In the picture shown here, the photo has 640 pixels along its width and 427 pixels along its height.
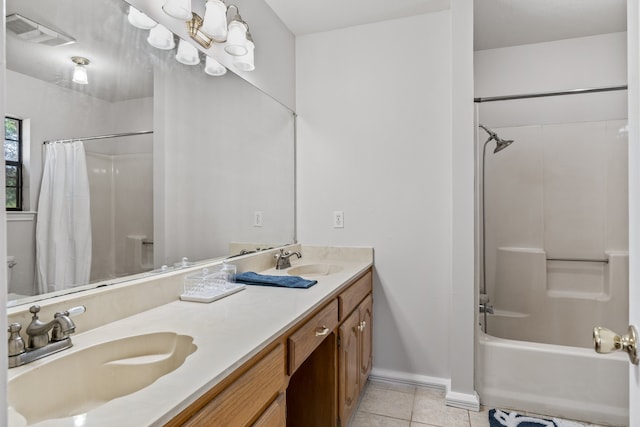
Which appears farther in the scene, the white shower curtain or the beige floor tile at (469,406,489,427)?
the beige floor tile at (469,406,489,427)

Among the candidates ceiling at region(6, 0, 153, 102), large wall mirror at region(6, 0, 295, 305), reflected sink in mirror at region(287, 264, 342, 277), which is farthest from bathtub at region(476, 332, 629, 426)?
ceiling at region(6, 0, 153, 102)

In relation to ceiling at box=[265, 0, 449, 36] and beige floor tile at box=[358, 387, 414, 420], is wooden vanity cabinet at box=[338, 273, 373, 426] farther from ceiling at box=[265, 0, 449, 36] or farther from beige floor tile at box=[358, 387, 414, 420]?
ceiling at box=[265, 0, 449, 36]

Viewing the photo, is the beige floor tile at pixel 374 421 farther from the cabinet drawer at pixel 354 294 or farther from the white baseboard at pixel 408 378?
the cabinet drawer at pixel 354 294

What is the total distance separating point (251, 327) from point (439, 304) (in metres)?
1.57

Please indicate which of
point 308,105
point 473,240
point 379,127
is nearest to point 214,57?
point 308,105

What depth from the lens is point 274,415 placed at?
3.30 feet

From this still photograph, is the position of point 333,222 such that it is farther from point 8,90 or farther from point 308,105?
point 8,90

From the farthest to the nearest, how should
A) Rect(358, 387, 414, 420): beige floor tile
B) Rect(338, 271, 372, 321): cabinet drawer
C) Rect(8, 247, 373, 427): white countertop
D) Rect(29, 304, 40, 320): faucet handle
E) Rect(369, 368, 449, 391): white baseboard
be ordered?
Rect(369, 368, 449, 391): white baseboard
Rect(358, 387, 414, 420): beige floor tile
Rect(338, 271, 372, 321): cabinet drawer
Rect(29, 304, 40, 320): faucet handle
Rect(8, 247, 373, 427): white countertop

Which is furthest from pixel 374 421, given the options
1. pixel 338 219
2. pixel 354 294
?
pixel 338 219

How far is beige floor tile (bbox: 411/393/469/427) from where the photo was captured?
188cm

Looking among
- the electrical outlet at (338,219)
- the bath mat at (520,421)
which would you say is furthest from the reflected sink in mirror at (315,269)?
the bath mat at (520,421)

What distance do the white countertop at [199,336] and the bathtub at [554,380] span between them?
3.69 ft

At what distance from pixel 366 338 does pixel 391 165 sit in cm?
113

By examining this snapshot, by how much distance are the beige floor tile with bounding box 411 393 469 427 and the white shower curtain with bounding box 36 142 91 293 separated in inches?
71.3
